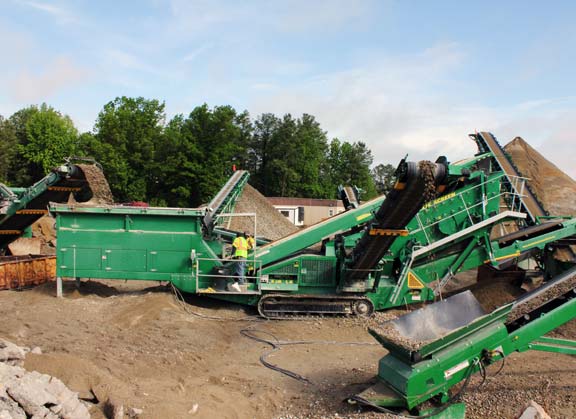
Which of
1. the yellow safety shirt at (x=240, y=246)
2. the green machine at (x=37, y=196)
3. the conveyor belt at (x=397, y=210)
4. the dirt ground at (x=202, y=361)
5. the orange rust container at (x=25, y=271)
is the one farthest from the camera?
the green machine at (x=37, y=196)

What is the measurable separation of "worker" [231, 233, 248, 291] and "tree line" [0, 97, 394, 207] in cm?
3376

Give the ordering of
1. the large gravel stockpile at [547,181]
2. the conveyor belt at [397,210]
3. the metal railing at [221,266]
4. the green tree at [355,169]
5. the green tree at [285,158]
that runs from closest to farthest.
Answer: the conveyor belt at [397,210], the metal railing at [221,266], the large gravel stockpile at [547,181], the green tree at [285,158], the green tree at [355,169]

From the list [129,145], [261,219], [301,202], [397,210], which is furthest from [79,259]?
[129,145]

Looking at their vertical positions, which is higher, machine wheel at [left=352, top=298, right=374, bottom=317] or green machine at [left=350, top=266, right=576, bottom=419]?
green machine at [left=350, top=266, right=576, bottom=419]

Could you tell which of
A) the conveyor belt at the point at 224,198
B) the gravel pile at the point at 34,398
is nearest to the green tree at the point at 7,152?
the conveyor belt at the point at 224,198

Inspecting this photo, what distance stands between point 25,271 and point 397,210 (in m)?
9.02

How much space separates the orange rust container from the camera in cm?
1112

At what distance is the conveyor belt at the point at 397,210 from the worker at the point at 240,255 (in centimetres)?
214

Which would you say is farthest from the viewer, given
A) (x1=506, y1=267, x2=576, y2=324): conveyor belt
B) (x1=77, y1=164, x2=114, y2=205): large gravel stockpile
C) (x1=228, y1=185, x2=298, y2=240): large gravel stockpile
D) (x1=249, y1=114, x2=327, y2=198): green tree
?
(x1=249, y1=114, x2=327, y2=198): green tree

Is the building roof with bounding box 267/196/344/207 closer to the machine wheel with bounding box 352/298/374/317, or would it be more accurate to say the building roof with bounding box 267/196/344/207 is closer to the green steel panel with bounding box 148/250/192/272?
the green steel panel with bounding box 148/250/192/272

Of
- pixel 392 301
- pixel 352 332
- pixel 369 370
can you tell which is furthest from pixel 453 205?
Answer: pixel 369 370

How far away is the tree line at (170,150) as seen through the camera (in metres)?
44.3

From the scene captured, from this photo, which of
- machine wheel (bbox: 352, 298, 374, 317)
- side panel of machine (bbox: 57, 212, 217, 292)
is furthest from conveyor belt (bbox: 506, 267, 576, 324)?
side panel of machine (bbox: 57, 212, 217, 292)

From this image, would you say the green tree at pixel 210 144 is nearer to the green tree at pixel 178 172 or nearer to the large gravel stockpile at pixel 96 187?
the green tree at pixel 178 172
